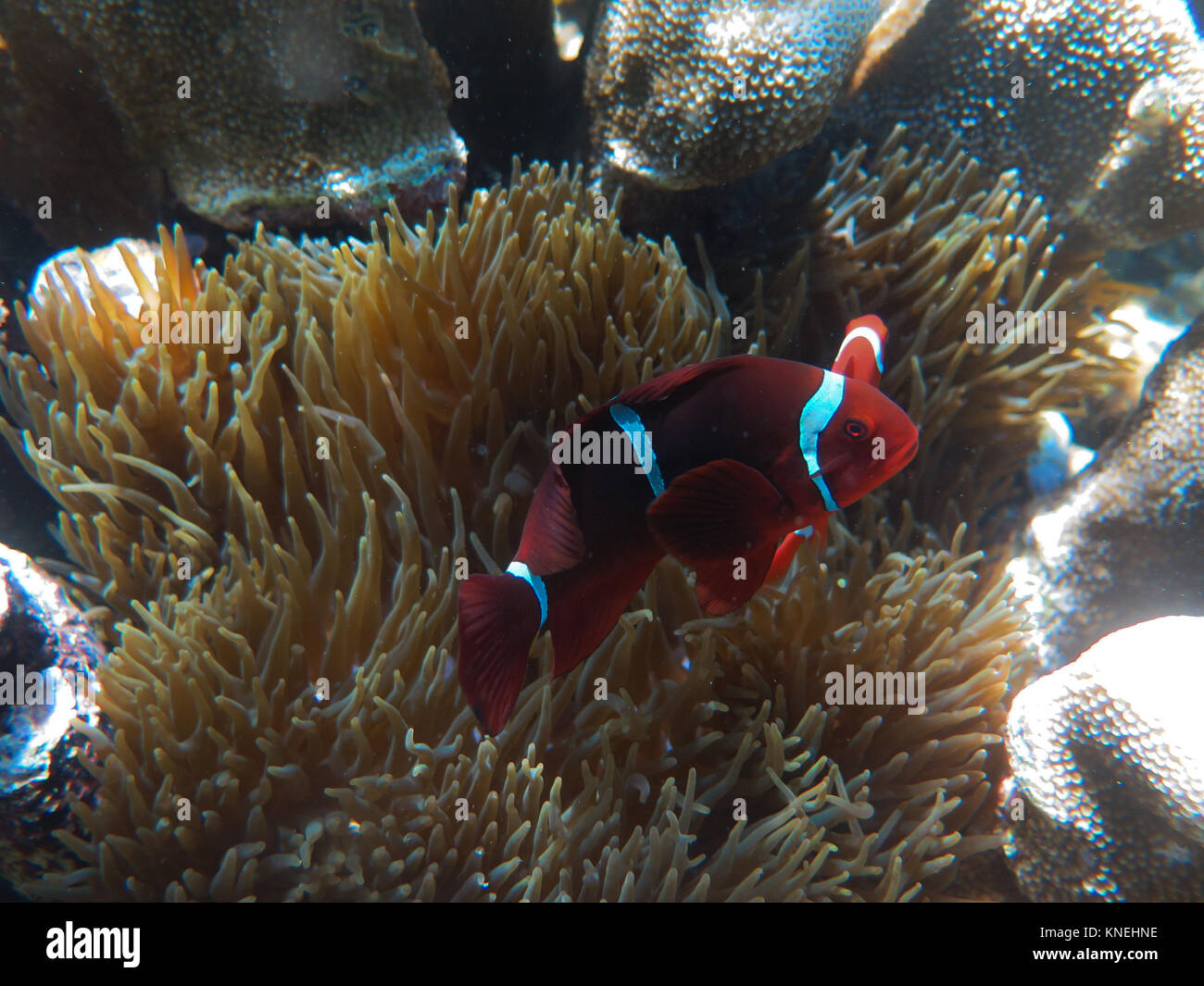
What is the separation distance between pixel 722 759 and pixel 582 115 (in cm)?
229

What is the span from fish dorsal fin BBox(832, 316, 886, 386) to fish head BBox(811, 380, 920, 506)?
0.20 meters

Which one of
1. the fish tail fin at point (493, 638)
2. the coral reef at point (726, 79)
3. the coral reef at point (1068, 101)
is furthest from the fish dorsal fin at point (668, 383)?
the coral reef at point (1068, 101)

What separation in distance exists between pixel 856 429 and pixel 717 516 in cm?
29

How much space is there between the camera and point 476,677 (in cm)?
121

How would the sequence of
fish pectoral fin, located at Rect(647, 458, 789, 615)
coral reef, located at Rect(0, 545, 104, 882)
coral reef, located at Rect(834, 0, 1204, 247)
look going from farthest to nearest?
coral reef, located at Rect(834, 0, 1204, 247) < coral reef, located at Rect(0, 545, 104, 882) < fish pectoral fin, located at Rect(647, 458, 789, 615)

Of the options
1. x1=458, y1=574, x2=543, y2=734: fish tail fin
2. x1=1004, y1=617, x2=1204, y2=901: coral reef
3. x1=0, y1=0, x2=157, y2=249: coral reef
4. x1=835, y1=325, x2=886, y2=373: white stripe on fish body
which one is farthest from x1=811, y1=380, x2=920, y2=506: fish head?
x1=0, y1=0, x2=157, y2=249: coral reef

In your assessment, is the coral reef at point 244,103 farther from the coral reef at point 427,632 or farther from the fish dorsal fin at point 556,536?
the fish dorsal fin at point 556,536

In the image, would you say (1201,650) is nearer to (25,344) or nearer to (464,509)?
(464,509)

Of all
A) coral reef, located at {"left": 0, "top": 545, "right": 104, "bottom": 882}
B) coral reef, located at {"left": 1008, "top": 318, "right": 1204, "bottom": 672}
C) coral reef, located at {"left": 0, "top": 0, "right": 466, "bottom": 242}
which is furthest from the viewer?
coral reef, located at {"left": 1008, "top": 318, "right": 1204, "bottom": 672}

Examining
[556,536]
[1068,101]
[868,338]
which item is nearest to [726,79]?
[868,338]

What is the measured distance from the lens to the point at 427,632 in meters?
1.56

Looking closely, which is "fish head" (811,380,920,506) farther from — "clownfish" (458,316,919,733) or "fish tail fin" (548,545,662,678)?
"fish tail fin" (548,545,662,678)

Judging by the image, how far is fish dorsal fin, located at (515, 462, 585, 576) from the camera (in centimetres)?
124
